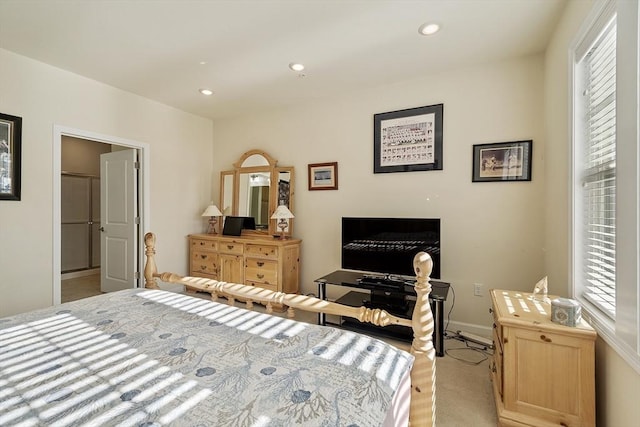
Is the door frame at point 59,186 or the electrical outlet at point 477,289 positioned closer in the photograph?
the electrical outlet at point 477,289

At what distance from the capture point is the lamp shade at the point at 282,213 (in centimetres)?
363

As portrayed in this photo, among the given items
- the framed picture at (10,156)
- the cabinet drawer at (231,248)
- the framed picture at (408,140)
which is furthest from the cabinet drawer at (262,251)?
the framed picture at (10,156)

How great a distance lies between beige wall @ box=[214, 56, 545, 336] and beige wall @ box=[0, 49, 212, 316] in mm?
1920

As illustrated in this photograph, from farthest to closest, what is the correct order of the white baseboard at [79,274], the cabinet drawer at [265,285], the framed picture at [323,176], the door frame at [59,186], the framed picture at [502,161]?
the white baseboard at [79,274], the framed picture at [323,176], the cabinet drawer at [265,285], the door frame at [59,186], the framed picture at [502,161]

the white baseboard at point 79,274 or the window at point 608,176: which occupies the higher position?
the window at point 608,176

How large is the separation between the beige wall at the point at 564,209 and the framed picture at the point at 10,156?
4437mm

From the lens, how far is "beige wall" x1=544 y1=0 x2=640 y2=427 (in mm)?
1354

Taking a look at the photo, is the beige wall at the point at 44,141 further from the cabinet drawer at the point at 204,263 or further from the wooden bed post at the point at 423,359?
the wooden bed post at the point at 423,359

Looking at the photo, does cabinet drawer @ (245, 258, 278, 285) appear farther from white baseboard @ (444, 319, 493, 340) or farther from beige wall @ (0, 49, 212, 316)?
white baseboard @ (444, 319, 493, 340)

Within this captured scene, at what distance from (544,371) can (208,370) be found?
68.1 inches

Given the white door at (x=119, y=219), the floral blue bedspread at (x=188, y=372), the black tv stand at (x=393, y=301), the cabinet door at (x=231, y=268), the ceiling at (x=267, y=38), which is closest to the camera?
the floral blue bedspread at (x=188, y=372)

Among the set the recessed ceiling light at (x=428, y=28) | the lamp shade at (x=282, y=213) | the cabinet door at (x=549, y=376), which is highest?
the recessed ceiling light at (x=428, y=28)

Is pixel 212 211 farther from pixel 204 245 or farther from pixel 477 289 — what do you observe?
pixel 477 289

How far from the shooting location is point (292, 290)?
3.70 m
